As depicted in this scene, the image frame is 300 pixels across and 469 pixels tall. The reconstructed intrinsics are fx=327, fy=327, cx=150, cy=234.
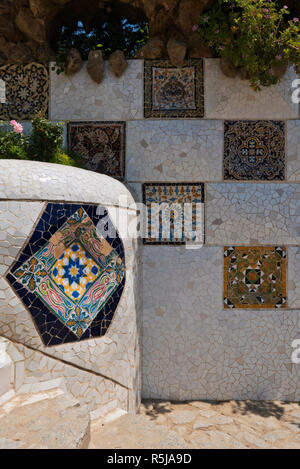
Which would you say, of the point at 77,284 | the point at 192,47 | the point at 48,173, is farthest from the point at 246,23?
the point at 77,284

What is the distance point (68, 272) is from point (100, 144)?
1.84m

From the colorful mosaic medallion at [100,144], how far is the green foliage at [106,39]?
798 millimetres

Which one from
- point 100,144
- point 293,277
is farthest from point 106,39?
point 293,277

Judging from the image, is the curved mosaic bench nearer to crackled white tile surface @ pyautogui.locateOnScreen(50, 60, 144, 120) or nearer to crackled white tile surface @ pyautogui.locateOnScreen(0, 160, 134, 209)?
crackled white tile surface @ pyautogui.locateOnScreen(0, 160, 134, 209)

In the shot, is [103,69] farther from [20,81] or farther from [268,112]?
[268,112]

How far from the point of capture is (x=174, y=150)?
3.90m

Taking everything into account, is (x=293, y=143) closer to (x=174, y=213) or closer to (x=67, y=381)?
(x=174, y=213)

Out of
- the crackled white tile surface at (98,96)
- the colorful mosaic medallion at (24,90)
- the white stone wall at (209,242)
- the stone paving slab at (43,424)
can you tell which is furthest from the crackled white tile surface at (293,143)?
the stone paving slab at (43,424)

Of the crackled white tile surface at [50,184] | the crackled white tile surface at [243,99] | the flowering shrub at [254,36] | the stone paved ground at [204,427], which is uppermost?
the flowering shrub at [254,36]

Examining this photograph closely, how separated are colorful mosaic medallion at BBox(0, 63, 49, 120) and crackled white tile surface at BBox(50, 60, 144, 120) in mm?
116

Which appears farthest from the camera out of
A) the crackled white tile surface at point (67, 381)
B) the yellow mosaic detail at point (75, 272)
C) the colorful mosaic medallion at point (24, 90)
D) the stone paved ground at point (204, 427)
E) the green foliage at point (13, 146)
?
the colorful mosaic medallion at point (24, 90)

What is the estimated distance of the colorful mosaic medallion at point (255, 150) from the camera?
12.8 feet

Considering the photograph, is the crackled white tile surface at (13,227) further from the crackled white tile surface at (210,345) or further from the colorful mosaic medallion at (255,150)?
the colorful mosaic medallion at (255,150)

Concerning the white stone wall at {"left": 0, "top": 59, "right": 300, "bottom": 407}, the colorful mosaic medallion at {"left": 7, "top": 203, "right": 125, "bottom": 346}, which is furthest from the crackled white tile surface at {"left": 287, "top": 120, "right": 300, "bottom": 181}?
the colorful mosaic medallion at {"left": 7, "top": 203, "right": 125, "bottom": 346}
